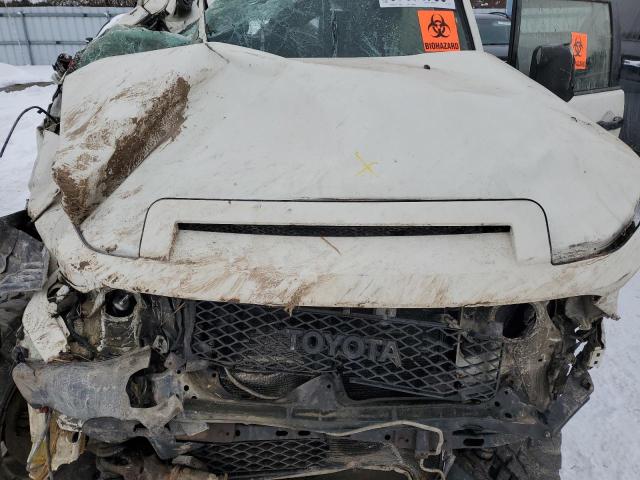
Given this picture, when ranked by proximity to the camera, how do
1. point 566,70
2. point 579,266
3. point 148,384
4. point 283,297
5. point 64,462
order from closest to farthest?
1. point 283,297
2. point 579,266
3. point 148,384
4. point 64,462
5. point 566,70

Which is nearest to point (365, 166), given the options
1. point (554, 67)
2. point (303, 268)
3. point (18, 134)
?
point (303, 268)

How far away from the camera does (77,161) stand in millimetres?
1816

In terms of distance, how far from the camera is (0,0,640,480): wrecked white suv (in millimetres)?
1693

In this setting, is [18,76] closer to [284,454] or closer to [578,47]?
[578,47]

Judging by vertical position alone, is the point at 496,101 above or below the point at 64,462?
above

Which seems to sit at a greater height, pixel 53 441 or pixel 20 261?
pixel 20 261

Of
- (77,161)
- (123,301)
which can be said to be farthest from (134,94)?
(123,301)

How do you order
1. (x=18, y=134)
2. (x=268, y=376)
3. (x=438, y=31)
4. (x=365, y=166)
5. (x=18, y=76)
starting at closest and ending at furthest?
(x=365, y=166) → (x=268, y=376) → (x=438, y=31) → (x=18, y=134) → (x=18, y=76)

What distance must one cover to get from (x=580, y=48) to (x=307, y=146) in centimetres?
253

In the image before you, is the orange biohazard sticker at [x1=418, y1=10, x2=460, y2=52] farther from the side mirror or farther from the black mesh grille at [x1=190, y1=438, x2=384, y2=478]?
the black mesh grille at [x1=190, y1=438, x2=384, y2=478]

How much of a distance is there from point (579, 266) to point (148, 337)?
4.26ft

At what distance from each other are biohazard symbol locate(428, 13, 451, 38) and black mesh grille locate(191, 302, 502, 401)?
1516 mm

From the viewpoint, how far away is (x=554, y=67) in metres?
2.61

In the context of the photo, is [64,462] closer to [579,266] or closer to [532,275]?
[532,275]
